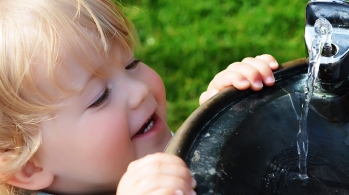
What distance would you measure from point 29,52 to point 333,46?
25.0 inches

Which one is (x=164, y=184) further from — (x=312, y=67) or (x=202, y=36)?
(x=202, y=36)

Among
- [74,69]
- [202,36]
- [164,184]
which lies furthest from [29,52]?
[202,36]

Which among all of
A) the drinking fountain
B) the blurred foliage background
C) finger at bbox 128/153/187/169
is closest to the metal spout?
the drinking fountain

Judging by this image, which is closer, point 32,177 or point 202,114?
point 202,114

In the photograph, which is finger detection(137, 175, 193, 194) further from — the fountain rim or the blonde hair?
the blonde hair

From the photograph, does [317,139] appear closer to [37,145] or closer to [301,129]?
[301,129]

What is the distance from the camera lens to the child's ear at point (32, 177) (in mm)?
1199

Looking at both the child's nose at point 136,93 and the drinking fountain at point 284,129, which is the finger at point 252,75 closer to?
the drinking fountain at point 284,129

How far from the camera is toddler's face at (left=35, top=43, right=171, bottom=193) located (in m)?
1.15

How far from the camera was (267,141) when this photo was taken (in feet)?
3.28

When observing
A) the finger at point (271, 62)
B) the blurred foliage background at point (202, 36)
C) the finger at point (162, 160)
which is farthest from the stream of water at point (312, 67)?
the blurred foliage background at point (202, 36)

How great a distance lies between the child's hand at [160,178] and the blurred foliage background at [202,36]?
50.4 inches

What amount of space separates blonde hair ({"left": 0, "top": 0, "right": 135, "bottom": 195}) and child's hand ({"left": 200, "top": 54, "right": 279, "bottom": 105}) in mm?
290

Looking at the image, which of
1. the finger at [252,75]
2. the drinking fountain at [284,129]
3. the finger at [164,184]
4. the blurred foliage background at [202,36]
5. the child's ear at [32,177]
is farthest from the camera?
the blurred foliage background at [202,36]
